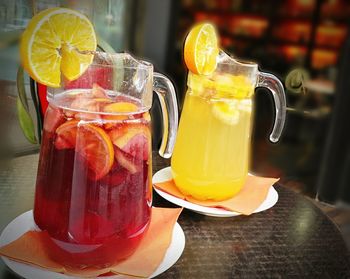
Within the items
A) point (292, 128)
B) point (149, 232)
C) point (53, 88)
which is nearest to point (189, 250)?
point (149, 232)

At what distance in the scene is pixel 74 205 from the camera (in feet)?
1.80

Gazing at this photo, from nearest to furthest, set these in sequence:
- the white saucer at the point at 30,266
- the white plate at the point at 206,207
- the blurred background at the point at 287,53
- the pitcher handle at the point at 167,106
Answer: the white saucer at the point at 30,266 < the pitcher handle at the point at 167,106 < the white plate at the point at 206,207 < the blurred background at the point at 287,53

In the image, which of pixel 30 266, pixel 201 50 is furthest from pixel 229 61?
pixel 30 266

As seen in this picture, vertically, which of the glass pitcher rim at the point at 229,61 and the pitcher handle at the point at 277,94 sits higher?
the glass pitcher rim at the point at 229,61

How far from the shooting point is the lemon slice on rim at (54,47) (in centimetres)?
55

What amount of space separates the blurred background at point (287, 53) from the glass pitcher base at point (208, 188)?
680mm

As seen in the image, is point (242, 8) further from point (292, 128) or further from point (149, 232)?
point (149, 232)

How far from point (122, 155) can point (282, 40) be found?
12.2 ft

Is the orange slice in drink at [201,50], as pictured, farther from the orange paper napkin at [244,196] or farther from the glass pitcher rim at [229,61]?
the orange paper napkin at [244,196]

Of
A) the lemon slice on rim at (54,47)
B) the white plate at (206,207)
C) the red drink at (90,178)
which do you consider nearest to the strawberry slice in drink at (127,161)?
the red drink at (90,178)

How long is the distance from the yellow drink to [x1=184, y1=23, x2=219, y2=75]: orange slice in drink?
0.09 ft

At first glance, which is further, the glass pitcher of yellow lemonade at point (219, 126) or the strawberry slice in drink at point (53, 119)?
the glass pitcher of yellow lemonade at point (219, 126)

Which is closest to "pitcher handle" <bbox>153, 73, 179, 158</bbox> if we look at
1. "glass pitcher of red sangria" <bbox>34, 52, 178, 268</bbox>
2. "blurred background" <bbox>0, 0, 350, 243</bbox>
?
"glass pitcher of red sangria" <bbox>34, 52, 178, 268</bbox>

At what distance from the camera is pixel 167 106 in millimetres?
666
